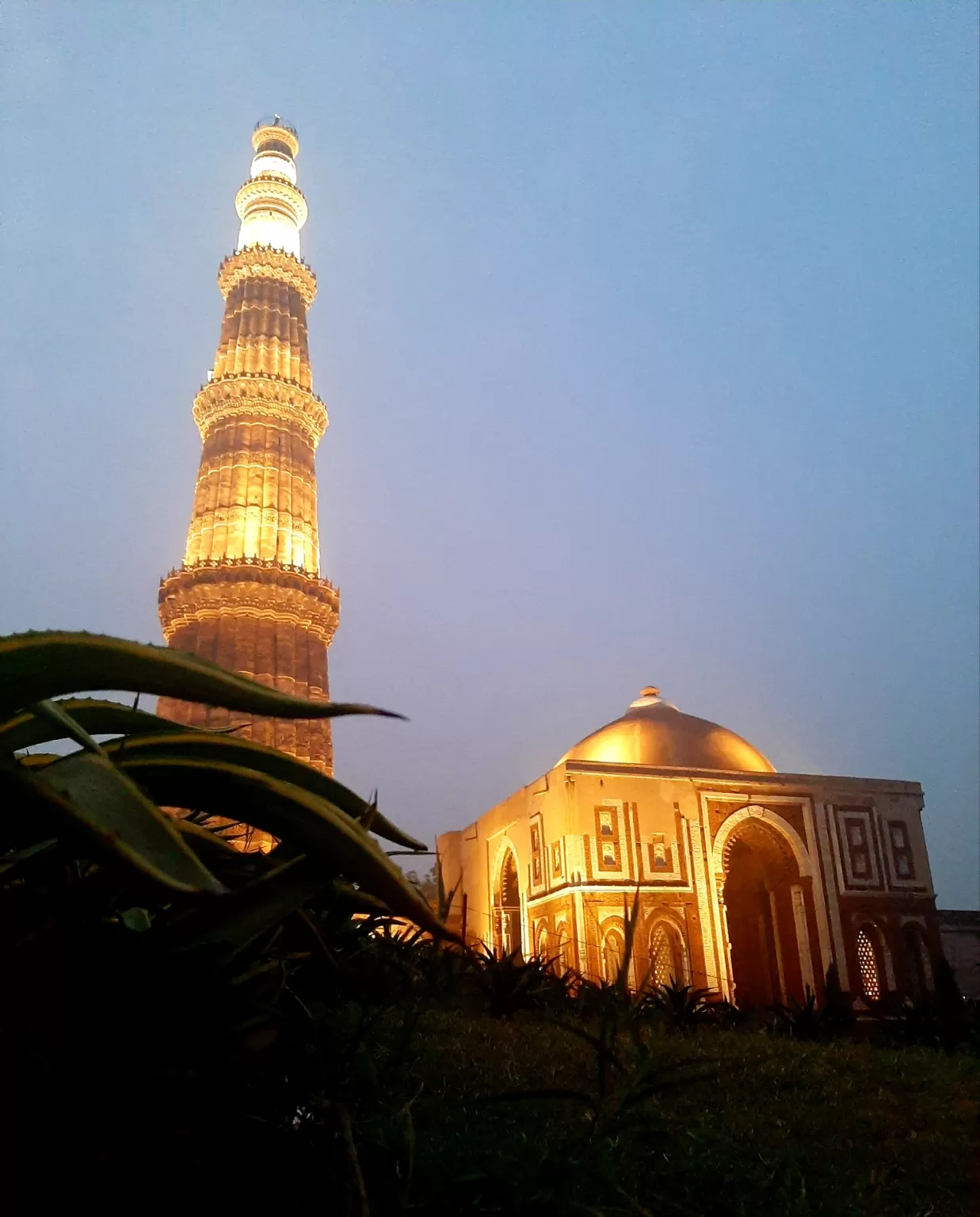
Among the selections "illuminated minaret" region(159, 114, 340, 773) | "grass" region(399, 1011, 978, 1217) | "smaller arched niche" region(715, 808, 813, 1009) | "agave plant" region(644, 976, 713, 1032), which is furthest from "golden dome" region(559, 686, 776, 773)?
"grass" region(399, 1011, 978, 1217)

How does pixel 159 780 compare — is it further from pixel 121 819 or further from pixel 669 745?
pixel 669 745

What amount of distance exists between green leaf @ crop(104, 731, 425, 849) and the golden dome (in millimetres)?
16585

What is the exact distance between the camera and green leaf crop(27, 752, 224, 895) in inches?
45.3

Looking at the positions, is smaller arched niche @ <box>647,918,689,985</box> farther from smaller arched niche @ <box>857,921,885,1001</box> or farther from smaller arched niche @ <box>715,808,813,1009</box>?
smaller arched niche @ <box>857,921,885,1001</box>

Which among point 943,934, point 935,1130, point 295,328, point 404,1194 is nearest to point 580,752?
point 943,934

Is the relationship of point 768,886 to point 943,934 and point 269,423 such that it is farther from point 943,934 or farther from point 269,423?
point 269,423

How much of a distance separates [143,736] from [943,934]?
75.3 ft

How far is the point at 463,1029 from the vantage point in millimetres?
4395

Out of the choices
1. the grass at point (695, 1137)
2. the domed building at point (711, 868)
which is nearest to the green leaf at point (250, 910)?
the grass at point (695, 1137)

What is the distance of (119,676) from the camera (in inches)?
56.1

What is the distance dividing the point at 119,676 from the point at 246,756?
0.25m

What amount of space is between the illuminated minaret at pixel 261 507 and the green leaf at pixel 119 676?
61.5 feet

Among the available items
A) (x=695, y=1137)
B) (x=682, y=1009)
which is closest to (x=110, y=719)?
(x=695, y=1137)

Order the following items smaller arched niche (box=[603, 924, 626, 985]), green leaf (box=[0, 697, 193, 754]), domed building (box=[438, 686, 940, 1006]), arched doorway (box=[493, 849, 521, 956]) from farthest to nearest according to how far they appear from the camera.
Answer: arched doorway (box=[493, 849, 521, 956]) < domed building (box=[438, 686, 940, 1006]) < smaller arched niche (box=[603, 924, 626, 985]) < green leaf (box=[0, 697, 193, 754])
